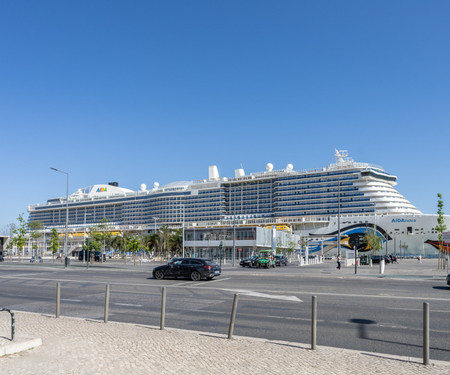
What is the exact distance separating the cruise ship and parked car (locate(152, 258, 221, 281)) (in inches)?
2201

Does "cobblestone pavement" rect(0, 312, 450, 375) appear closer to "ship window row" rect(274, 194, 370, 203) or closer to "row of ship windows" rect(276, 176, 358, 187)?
"ship window row" rect(274, 194, 370, 203)

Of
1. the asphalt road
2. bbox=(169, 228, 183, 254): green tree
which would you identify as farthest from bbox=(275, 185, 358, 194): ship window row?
the asphalt road

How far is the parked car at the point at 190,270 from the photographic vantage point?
24562 mm

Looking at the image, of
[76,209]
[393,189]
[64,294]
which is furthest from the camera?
[76,209]

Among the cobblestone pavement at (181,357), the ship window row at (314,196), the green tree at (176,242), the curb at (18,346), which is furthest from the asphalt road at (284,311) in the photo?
the ship window row at (314,196)

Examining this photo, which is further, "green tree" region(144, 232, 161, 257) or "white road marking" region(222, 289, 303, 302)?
"green tree" region(144, 232, 161, 257)

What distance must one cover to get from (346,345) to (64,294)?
1260 cm

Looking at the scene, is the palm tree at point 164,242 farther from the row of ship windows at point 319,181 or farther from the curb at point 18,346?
the curb at point 18,346

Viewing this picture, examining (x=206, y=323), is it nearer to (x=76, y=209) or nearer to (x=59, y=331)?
(x=59, y=331)

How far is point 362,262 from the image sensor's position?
54.0 meters

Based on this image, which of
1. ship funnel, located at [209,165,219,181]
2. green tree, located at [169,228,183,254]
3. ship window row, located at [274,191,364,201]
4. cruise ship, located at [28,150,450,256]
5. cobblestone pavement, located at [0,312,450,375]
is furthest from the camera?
ship funnel, located at [209,165,219,181]

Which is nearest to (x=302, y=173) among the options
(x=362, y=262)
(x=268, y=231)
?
(x=268, y=231)

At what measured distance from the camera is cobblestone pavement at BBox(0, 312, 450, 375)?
6.20 m

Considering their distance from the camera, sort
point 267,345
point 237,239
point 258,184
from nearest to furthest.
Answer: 1. point 267,345
2. point 237,239
3. point 258,184
